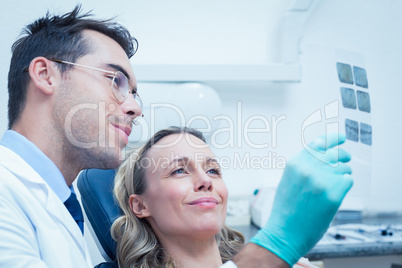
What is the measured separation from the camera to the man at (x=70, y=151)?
78cm

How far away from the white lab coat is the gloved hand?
0.51m

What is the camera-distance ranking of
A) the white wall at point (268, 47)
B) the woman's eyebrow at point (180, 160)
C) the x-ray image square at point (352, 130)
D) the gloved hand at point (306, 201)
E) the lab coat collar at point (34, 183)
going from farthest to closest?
the white wall at point (268, 47), the x-ray image square at point (352, 130), the woman's eyebrow at point (180, 160), the lab coat collar at point (34, 183), the gloved hand at point (306, 201)

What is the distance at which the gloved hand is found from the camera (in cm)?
77

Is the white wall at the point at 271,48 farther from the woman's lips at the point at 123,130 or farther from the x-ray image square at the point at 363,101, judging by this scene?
the woman's lips at the point at 123,130

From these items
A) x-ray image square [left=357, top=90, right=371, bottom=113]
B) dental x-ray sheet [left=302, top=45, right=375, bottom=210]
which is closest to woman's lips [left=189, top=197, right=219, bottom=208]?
dental x-ray sheet [left=302, top=45, right=375, bottom=210]

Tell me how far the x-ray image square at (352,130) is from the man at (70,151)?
114 cm

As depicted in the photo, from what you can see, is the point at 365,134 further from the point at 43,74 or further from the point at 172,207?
the point at 43,74

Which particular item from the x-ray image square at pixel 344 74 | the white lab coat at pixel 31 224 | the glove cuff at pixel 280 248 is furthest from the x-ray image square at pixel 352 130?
the white lab coat at pixel 31 224

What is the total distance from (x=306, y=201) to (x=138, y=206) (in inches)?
27.2

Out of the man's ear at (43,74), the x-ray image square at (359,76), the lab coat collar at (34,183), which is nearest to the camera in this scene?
the lab coat collar at (34,183)

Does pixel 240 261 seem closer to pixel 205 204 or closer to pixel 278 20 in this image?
pixel 205 204

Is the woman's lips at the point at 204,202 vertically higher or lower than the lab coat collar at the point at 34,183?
lower

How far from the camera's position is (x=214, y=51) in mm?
2217

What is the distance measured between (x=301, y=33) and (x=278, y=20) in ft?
0.55
